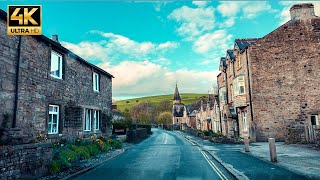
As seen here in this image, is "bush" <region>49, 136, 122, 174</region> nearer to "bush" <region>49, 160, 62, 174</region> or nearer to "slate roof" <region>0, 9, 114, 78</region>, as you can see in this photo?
"bush" <region>49, 160, 62, 174</region>

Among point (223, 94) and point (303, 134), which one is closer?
point (303, 134)

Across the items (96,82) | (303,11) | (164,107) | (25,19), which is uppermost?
(303,11)

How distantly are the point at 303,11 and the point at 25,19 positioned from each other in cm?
2387

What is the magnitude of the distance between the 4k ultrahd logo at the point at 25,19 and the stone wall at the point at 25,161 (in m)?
4.59

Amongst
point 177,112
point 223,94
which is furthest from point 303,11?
point 177,112

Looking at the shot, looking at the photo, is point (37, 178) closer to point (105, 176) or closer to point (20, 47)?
point (105, 176)

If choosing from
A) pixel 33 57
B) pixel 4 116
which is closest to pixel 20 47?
pixel 33 57

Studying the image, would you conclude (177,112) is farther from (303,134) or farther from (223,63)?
(303,134)

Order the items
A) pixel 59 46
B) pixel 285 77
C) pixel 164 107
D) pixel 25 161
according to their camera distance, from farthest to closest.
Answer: pixel 164 107
pixel 285 77
pixel 59 46
pixel 25 161

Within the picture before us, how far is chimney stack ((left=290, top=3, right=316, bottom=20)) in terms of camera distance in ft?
76.8

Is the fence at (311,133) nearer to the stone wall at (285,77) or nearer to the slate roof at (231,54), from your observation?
the stone wall at (285,77)

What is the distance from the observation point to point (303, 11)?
926 inches

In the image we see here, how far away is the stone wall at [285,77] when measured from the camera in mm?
22688

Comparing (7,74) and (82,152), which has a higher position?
(7,74)
